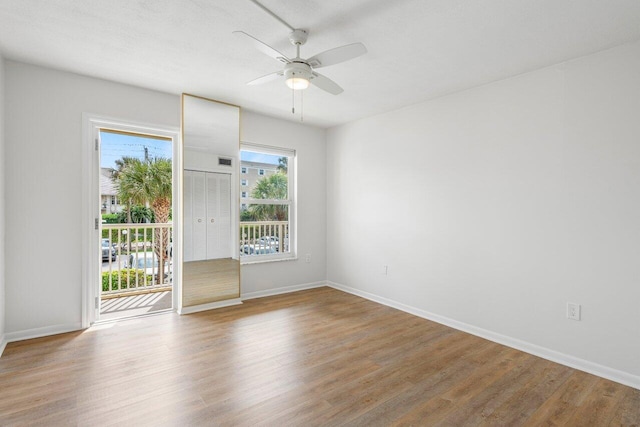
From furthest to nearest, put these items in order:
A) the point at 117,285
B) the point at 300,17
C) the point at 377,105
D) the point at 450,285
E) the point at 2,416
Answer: the point at 117,285
the point at 377,105
the point at 450,285
the point at 300,17
the point at 2,416

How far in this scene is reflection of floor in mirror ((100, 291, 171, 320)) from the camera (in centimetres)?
357

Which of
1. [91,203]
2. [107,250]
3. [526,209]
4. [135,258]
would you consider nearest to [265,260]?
[135,258]

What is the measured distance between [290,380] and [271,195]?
279 centimetres

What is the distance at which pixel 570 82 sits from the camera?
2.50 m

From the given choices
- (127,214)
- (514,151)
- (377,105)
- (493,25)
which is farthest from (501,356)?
(127,214)

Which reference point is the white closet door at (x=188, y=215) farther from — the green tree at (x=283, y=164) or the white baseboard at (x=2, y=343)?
the white baseboard at (x=2, y=343)

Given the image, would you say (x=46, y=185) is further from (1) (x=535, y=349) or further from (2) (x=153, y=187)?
(1) (x=535, y=349)

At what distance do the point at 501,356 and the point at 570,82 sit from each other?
2.31m

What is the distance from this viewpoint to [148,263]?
455cm

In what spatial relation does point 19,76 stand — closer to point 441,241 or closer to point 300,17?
point 300,17

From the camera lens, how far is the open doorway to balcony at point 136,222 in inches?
168

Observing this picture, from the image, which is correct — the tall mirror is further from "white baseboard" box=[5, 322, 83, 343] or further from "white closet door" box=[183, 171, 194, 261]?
"white baseboard" box=[5, 322, 83, 343]

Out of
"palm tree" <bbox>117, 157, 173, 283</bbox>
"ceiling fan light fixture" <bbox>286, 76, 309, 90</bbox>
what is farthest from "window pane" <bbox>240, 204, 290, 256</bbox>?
"ceiling fan light fixture" <bbox>286, 76, 309, 90</bbox>

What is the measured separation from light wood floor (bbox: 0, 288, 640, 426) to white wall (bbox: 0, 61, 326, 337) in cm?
33
